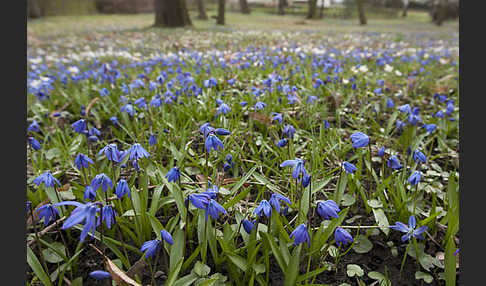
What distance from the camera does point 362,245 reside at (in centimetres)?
171

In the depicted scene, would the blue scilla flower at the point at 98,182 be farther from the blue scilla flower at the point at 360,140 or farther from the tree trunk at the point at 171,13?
the tree trunk at the point at 171,13

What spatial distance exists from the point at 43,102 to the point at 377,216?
378 centimetres

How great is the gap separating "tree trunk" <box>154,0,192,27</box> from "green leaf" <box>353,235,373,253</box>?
15.9 metres

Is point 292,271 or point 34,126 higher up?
point 34,126

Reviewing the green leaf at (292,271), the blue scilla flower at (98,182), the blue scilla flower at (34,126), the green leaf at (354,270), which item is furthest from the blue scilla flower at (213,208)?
the blue scilla flower at (34,126)

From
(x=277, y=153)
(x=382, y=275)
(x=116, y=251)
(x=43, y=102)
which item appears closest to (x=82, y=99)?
(x=43, y=102)

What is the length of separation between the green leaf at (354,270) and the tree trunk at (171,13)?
16.1 metres

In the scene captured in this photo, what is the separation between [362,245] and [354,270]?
0.61ft

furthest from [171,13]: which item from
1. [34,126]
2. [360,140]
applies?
[360,140]

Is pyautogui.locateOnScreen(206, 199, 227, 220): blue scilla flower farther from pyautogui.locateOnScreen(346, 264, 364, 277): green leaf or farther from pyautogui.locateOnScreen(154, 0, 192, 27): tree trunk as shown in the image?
pyautogui.locateOnScreen(154, 0, 192, 27): tree trunk

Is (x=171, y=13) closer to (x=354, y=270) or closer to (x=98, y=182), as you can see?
(x=98, y=182)

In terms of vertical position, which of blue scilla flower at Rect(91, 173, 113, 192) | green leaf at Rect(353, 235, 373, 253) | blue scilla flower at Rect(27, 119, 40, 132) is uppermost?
blue scilla flower at Rect(27, 119, 40, 132)

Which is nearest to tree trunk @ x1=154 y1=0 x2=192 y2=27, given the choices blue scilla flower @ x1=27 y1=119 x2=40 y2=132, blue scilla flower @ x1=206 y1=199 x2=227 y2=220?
blue scilla flower @ x1=27 y1=119 x2=40 y2=132

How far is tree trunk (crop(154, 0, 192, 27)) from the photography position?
1580cm
